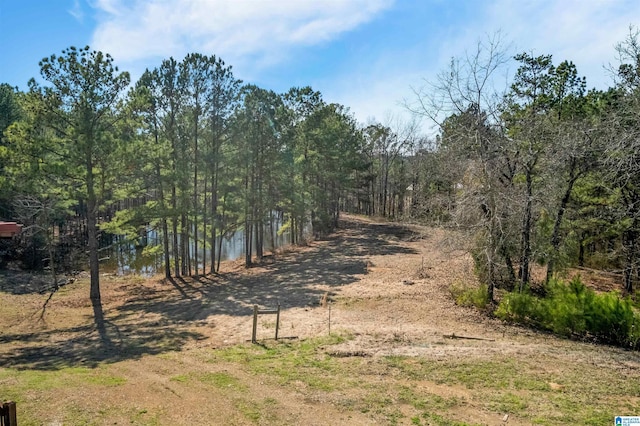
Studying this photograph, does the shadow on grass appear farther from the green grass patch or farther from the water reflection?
the water reflection

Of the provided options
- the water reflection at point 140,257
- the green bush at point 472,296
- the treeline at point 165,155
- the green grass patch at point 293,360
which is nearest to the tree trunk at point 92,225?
the treeline at point 165,155

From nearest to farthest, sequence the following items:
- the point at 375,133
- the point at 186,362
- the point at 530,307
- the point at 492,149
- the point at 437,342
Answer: the point at 186,362 < the point at 437,342 < the point at 530,307 < the point at 492,149 < the point at 375,133

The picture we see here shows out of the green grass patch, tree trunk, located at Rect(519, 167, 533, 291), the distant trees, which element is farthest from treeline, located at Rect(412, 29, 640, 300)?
the distant trees

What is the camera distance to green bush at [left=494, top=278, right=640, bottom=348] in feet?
35.3

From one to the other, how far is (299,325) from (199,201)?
53.7ft

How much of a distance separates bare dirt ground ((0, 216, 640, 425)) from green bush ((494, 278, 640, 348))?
0.70 m

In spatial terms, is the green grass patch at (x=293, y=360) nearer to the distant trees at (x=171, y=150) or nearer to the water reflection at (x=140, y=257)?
the distant trees at (x=171, y=150)

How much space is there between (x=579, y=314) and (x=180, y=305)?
1421cm

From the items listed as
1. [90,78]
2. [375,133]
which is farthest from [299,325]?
[375,133]

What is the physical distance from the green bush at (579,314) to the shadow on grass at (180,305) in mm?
7058

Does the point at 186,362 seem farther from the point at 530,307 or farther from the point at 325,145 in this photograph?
the point at 325,145

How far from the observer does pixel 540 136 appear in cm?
1420

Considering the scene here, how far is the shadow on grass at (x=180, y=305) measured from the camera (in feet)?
36.3

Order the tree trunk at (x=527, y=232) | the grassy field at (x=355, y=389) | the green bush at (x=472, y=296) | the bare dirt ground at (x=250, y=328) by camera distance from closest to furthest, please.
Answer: the grassy field at (x=355, y=389) < the bare dirt ground at (x=250, y=328) < the tree trunk at (x=527, y=232) < the green bush at (x=472, y=296)
